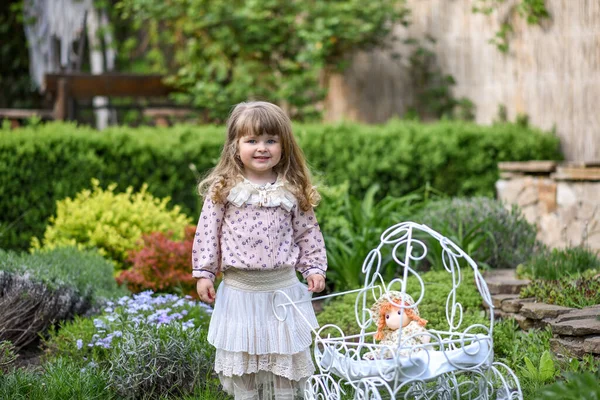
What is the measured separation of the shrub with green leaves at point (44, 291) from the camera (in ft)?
15.4

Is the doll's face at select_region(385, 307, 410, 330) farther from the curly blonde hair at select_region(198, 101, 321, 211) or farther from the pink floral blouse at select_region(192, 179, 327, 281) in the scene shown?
the curly blonde hair at select_region(198, 101, 321, 211)

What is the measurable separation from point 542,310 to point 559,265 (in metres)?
0.69

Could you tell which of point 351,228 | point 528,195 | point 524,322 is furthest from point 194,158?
point 524,322

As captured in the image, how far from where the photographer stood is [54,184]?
688 cm

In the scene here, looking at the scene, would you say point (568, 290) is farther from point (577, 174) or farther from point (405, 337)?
point (577, 174)

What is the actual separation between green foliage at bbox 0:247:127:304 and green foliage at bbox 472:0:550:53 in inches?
210

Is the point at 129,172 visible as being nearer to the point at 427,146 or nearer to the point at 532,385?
the point at 427,146

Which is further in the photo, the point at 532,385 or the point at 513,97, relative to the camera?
the point at 513,97

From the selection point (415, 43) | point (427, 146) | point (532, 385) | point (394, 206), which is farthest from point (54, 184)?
point (415, 43)

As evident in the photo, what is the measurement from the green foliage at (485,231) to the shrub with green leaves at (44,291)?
2.46 m

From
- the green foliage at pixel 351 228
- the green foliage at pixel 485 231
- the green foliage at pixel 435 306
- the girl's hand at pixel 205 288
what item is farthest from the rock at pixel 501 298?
the girl's hand at pixel 205 288

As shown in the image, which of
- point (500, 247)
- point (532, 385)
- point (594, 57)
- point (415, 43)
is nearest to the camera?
point (532, 385)

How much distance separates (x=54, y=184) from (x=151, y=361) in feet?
10.9

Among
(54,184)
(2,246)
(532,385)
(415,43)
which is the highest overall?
(415,43)
